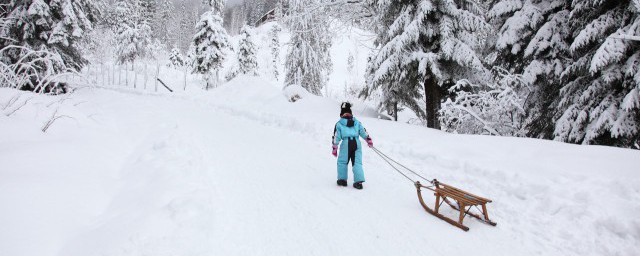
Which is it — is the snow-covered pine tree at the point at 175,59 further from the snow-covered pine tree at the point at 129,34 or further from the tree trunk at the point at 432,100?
the tree trunk at the point at 432,100

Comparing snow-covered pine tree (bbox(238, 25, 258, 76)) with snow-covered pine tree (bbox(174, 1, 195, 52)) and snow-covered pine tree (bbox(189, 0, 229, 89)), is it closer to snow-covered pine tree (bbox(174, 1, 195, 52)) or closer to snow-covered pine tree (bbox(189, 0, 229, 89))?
snow-covered pine tree (bbox(189, 0, 229, 89))

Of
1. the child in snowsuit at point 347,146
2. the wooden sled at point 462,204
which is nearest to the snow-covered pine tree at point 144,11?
the child in snowsuit at point 347,146

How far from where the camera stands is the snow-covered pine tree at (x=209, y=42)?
3438 centimetres

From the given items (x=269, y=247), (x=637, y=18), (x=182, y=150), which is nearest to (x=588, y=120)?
(x=637, y=18)

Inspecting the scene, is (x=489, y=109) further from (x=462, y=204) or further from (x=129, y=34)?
(x=129, y=34)

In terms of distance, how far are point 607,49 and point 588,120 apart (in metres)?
1.73

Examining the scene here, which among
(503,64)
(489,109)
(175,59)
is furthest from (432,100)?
(175,59)

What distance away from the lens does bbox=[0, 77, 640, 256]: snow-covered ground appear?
11.5 feet

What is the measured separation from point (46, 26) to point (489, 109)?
22.6 meters

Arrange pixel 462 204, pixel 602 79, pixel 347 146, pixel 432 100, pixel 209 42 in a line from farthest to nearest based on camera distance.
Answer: pixel 209 42 → pixel 432 100 → pixel 602 79 → pixel 347 146 → pixel 462 204

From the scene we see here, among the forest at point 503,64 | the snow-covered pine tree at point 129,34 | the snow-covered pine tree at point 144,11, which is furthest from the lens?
the snow-covered pine tree at point 144,11

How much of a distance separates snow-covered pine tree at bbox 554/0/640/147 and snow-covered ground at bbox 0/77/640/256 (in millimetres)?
1433

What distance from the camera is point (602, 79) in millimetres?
7160

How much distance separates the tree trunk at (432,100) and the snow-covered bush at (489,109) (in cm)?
55
